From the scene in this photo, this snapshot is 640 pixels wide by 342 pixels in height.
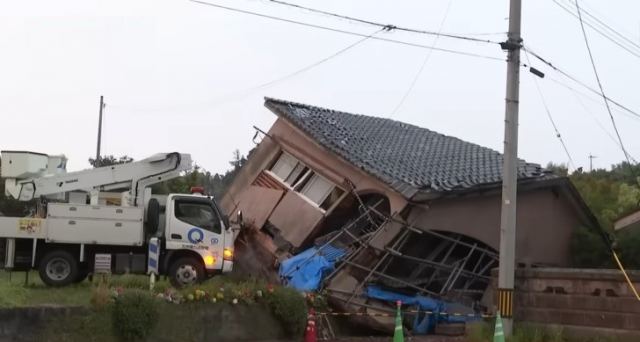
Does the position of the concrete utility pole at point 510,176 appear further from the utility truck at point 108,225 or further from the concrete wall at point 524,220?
the utility truck at point 108,225

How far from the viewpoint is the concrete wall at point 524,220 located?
20469mm

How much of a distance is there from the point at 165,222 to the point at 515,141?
857cm

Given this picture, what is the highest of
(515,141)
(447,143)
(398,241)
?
(447,143)

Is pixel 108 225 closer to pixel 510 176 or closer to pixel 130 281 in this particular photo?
pixel 130 281

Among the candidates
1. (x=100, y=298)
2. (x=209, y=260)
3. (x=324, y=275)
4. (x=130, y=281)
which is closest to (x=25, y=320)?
(x=100, y=298)

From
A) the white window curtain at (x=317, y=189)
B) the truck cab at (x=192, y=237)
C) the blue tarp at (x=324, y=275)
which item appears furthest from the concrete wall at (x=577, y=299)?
the white window curtain at (x=317, y=189)

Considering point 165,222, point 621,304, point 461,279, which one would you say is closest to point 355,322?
point 461,279

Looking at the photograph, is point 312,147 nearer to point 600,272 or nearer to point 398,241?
point 398,241

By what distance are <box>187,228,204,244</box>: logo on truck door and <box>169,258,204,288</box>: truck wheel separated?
46cm

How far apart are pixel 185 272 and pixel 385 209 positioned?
20.4 ft

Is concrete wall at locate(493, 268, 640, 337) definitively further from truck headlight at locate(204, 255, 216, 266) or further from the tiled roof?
truck headlight at locate(204, 255, 216, 266)

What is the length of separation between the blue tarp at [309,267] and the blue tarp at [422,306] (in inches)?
51.7

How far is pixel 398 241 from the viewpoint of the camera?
65.7 feet

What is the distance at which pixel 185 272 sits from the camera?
58.9ft
